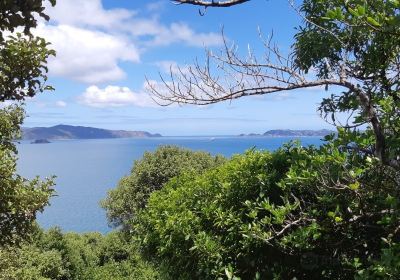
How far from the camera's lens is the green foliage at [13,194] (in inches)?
345

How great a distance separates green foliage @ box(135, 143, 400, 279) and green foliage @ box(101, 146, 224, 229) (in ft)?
63.8

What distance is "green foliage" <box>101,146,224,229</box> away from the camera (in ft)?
96.9

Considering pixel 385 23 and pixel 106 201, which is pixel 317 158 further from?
pixel 106 201

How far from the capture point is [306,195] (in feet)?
25.8

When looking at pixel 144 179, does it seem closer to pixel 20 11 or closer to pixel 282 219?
pixel 282 219

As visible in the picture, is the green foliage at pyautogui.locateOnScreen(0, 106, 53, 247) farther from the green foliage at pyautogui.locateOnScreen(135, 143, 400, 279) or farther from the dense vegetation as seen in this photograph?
the green foliage at pyautogui.locateOnScreen(135, 143, 400, 279)

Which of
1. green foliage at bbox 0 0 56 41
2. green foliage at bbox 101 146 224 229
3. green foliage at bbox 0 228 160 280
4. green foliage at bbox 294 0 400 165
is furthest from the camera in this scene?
green foliage at bbox 101 146 224 229

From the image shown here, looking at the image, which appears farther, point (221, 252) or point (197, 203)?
point (197, 203)

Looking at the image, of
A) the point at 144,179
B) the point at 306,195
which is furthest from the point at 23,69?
the point at 144,179

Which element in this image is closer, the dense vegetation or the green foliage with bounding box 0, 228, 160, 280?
the dense vegetation

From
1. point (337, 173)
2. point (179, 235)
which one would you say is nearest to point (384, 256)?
point (337, 173)

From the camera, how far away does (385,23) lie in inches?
200

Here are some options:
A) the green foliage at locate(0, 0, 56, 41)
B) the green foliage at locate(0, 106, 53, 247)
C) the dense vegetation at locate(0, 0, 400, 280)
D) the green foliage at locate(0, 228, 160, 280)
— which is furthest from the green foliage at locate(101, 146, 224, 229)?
the green foliage at locate(0, 0, 56, 41)

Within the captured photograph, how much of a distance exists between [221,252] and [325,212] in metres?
2.10
